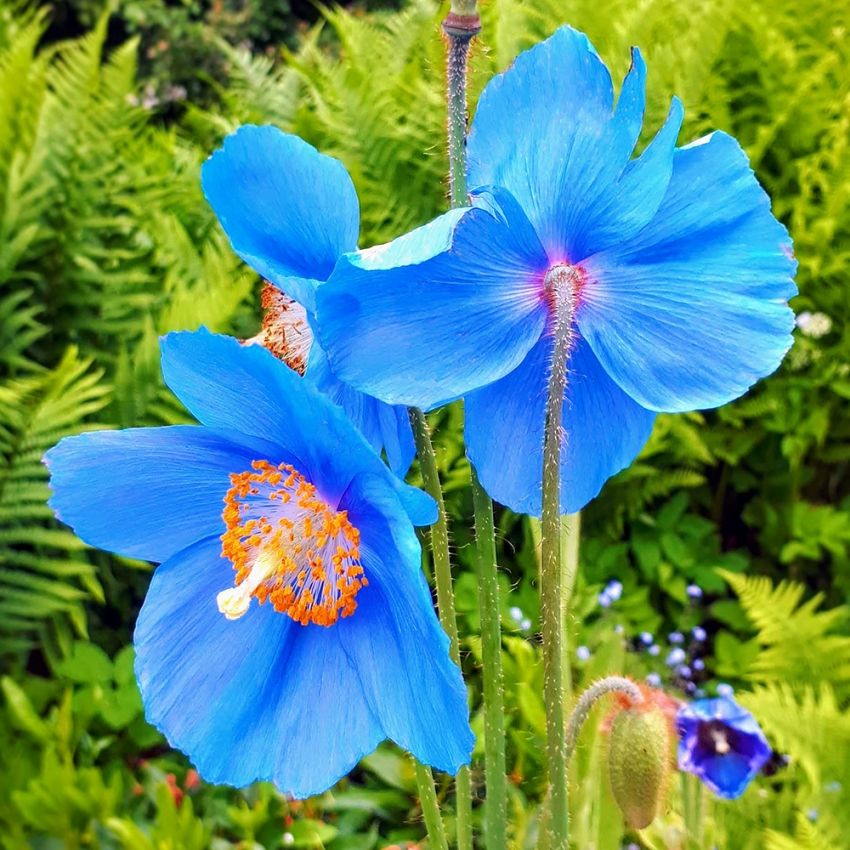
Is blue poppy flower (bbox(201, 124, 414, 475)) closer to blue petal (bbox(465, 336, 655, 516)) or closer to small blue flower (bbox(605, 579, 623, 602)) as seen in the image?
blue petal (bbox(465, 336, 655, 516))

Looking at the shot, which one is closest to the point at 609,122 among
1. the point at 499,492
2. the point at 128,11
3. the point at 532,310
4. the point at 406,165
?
the point at 532,310

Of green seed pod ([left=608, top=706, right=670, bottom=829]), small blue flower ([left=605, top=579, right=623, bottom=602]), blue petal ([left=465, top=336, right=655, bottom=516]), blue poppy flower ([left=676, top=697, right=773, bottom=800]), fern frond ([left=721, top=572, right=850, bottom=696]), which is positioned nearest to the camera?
blue petal ([left=465, top=336, right=655, bottom=516])

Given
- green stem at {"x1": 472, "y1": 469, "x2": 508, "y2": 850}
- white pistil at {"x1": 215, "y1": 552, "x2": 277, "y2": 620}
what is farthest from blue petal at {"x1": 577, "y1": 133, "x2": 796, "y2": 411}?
white pistil at {"x1": 215, "y1": 552, "x2": 277, "y2": 620}

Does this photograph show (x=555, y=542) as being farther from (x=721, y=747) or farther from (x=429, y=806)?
(x=721, y=747)

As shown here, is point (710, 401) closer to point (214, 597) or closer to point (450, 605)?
point (450, 605)

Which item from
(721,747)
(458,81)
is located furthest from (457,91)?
(721,747)

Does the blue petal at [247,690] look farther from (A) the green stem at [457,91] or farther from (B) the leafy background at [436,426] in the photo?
(B) the leafy background at [436,426]

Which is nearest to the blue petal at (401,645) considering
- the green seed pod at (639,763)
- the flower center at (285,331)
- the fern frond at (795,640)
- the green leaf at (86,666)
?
the flower center at (285,331)
